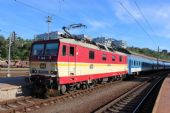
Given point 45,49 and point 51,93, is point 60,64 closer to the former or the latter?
point 45,49

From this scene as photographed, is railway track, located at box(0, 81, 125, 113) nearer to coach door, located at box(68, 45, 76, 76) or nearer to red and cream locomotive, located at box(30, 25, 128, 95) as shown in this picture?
red and cream locomotive, located at box(30, 25, 128, 95)

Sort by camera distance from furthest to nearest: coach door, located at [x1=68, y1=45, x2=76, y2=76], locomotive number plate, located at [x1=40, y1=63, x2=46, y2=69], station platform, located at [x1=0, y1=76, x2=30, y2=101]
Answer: coach door, located at [x1=68, y1=45, x2=76, y2=76]
locomotive number plate, located at [x1=40, y1=63, x2=46, y2=69]
station platform, located at [x1=0, y1=76, x2=30, y2=101]

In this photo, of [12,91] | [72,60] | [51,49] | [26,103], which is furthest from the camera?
[72,60]

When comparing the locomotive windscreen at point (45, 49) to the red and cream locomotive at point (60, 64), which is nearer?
the red and cream locomotive at point (60, 64)

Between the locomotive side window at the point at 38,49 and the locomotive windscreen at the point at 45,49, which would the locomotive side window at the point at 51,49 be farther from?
the locomotive side window at the point at 38,49

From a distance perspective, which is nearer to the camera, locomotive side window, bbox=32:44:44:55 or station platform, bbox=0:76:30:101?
station platform, bbox=0:76:30:101

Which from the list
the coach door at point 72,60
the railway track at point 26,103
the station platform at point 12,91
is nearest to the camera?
the railway track at point 26,103

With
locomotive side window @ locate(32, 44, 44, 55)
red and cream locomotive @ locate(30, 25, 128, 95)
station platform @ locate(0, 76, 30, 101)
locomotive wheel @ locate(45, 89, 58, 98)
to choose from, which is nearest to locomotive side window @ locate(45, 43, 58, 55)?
red and cream locomotive @ locate(30, 25, 128, 95)

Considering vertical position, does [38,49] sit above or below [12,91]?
above

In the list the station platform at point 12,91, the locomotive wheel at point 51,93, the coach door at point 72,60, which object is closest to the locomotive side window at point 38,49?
the coach door at point 72,60

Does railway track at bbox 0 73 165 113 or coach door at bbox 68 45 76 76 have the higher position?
coach door at bbox 68 45 76 76

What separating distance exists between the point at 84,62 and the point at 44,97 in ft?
14.0

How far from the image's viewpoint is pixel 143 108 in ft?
49.8

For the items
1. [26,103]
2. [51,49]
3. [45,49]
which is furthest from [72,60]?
[26,103]
